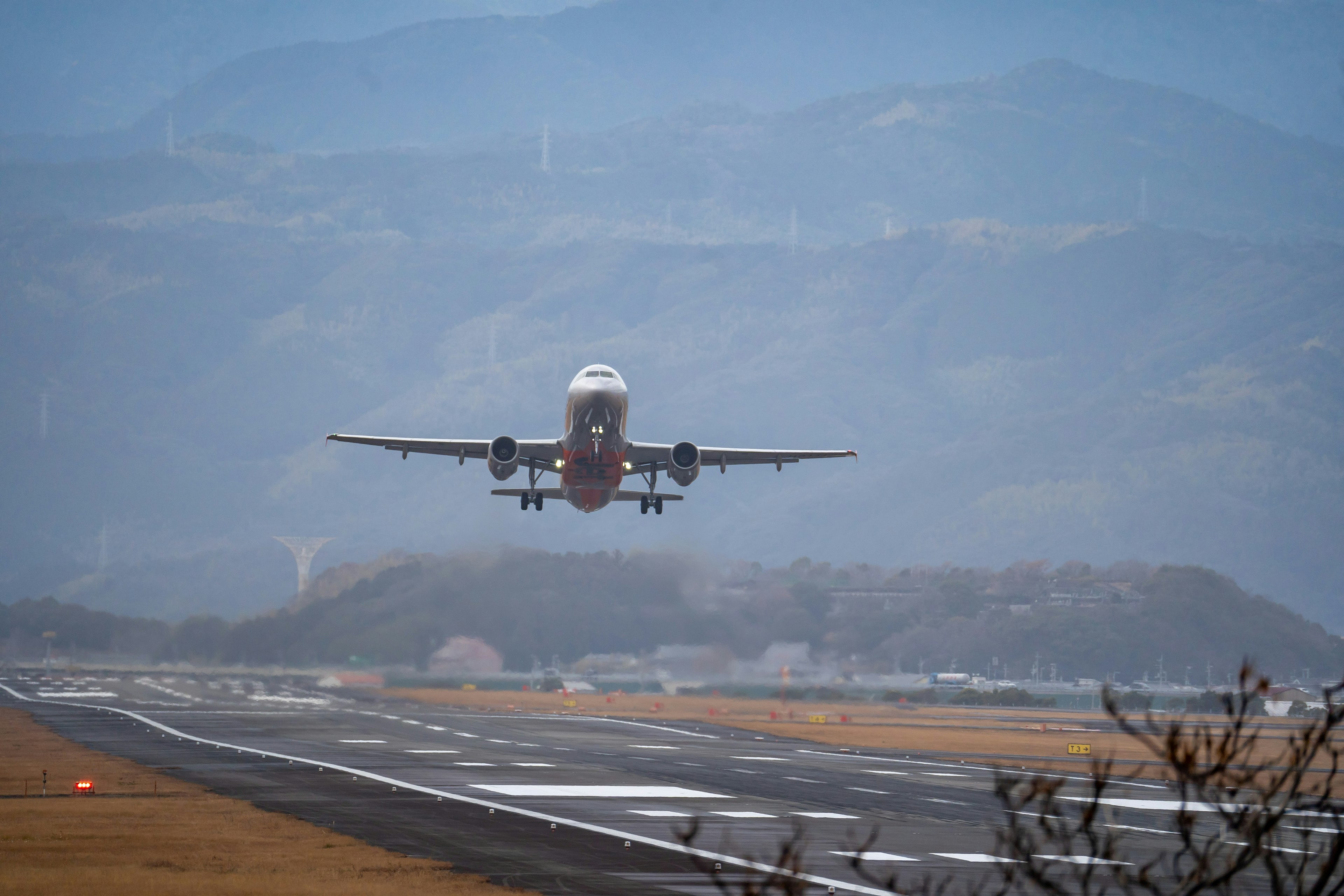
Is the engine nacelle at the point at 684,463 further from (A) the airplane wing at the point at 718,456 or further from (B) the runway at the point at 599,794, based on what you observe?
(B) the runway at the point at 599,794

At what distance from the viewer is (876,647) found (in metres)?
128

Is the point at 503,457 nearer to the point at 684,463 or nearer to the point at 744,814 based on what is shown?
the point at 684,463

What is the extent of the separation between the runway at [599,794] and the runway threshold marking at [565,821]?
0.36 ft

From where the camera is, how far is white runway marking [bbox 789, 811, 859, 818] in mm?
40094

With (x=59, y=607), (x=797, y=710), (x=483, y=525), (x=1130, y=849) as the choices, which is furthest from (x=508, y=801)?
A: (x=59, y=607)

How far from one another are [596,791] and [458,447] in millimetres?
24189

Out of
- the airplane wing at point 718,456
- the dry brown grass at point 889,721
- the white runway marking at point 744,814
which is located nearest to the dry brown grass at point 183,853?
the white runway marking at point 744,814

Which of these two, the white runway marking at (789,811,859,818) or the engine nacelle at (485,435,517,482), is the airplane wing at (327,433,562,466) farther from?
the white runway marking at (789,811,859,818)

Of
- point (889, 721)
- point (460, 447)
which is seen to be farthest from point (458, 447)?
point (889, 721)

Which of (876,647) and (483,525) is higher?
(483,525)

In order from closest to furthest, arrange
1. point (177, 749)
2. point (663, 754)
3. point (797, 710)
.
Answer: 1. point (177, 749)
2. point (663, 754)
3. point (797, 710)

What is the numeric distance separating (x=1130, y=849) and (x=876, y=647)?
311 feet

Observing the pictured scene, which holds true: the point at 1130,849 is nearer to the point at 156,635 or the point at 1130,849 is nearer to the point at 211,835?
the point at 211,835

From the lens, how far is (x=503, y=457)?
58.1m
